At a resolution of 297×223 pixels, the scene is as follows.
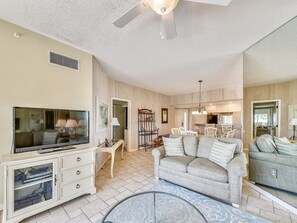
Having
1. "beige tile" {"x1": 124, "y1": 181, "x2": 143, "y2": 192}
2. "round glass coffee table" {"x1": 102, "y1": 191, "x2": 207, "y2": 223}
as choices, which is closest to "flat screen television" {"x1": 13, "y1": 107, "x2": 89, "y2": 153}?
"beige tile" {"x1": 124, "y1": 181, "x2": 143, "y2": 192}

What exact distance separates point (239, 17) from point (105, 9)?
5.69 ft

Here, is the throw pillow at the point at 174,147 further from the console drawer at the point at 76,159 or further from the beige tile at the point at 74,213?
the beige tile at the point at 74,213

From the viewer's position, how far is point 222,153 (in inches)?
90.7

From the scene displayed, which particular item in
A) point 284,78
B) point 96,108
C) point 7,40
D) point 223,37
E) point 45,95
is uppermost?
point 223,37

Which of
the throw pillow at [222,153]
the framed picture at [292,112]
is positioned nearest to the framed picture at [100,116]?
the throw pillow at [222,153]

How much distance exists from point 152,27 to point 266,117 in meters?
2.99

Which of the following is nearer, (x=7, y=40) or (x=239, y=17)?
(x=239, y=17)

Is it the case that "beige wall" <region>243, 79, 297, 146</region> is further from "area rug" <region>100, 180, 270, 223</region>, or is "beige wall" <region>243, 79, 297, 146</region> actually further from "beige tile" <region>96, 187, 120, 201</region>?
"beige tile" <region>96, 187, 120, 201</region>

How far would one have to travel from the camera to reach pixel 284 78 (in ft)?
7.80

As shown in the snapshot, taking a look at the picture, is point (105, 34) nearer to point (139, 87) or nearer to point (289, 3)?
point (289, 3)

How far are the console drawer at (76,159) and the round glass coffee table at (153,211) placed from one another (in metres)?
0.88

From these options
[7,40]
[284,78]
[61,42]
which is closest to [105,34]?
[61,42]

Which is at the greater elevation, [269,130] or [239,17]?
[239,17]

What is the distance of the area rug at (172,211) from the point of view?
5.56 feet
